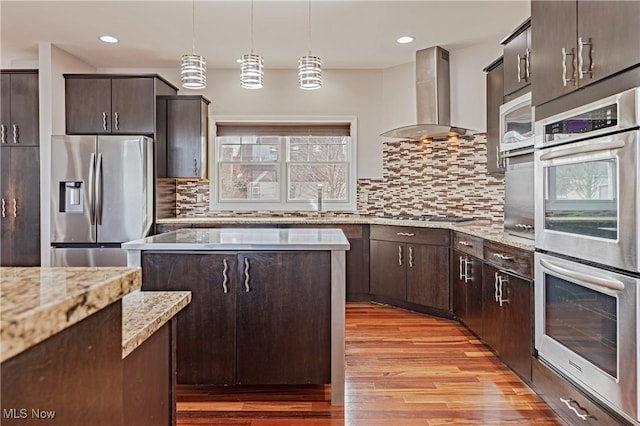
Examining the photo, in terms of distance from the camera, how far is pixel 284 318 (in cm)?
255

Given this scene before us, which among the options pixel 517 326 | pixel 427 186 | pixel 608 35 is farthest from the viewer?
pixel 427 186

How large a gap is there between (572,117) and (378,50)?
9.70 ft

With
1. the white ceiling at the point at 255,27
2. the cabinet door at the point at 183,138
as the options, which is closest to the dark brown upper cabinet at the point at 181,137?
the cabinet door at the point at 183,138

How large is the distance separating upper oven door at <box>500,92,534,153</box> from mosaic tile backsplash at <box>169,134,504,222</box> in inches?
50.3

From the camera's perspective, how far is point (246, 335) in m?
2.55

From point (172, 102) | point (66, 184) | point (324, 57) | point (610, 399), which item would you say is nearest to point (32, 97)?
point (66, 184)

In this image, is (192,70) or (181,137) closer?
(192,70)

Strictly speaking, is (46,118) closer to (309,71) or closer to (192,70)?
(192,70)

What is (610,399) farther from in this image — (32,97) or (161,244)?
(32,97)

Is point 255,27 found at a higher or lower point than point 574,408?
higher

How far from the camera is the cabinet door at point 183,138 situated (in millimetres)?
4980

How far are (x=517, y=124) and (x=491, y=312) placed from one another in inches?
52.2

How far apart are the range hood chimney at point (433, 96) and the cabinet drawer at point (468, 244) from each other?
1.26 metres

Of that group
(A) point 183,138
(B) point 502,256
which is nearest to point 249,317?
(B) point 502,256
